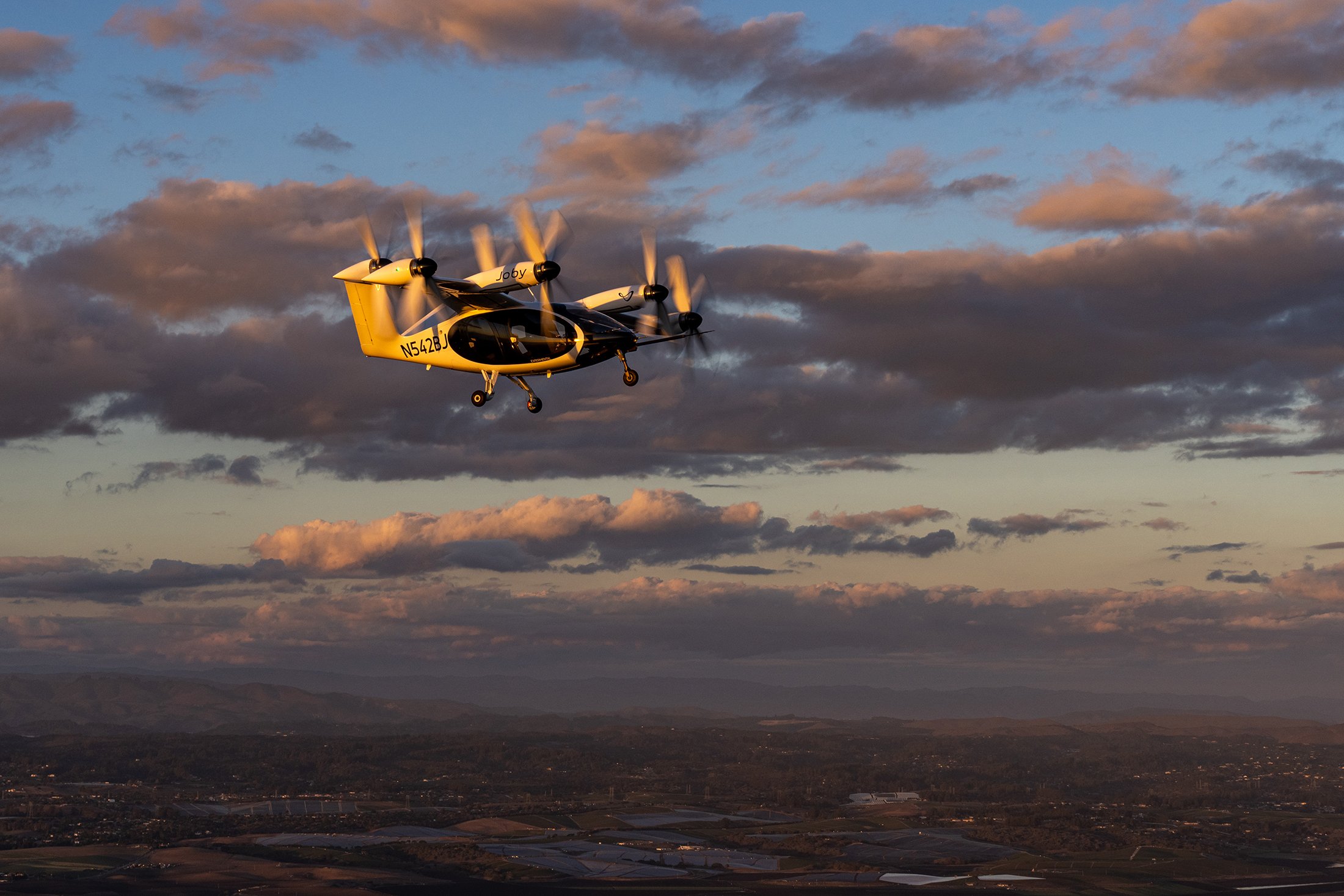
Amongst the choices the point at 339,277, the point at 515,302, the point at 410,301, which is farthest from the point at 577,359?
the point at 339,277

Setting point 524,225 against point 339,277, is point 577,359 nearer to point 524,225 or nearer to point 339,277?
point 524,225

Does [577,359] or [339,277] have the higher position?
[339,277]

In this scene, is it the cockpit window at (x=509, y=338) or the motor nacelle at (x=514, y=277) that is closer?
the motor nacelle at (x=514, y=277)

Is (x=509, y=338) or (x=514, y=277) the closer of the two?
(x=514, y=277)

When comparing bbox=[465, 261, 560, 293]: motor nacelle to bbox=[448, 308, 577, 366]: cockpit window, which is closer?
bbox=[465, 261, 560, 293]: motor nacelle
